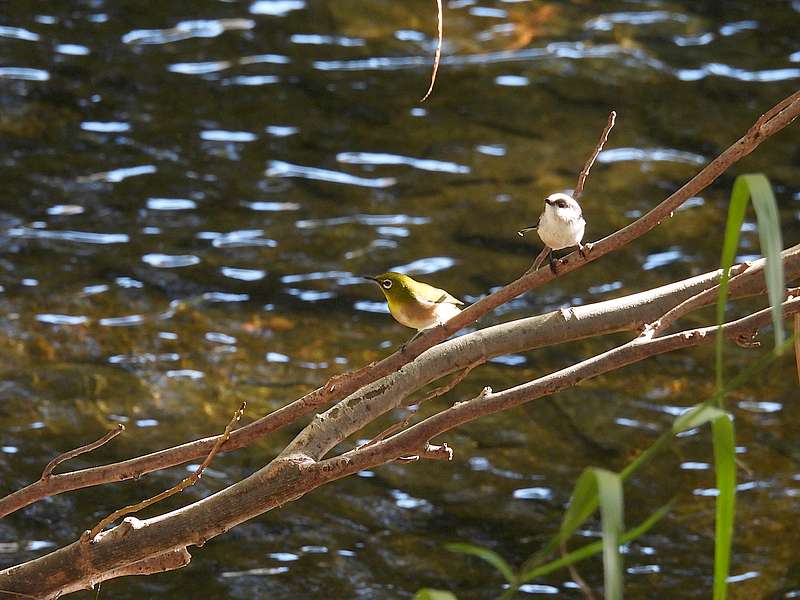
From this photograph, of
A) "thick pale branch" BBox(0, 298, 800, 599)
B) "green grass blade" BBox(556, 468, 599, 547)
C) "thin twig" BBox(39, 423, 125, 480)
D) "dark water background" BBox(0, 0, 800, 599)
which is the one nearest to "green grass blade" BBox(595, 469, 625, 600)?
"green grass blade" BBox(556, 468, 599, 547)

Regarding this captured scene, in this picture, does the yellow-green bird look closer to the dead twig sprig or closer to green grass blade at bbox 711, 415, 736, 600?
the dead twig sprig

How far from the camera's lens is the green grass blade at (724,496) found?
123 cm

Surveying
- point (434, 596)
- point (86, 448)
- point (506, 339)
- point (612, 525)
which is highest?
point (612, 525)

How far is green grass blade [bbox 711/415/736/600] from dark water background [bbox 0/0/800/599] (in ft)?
12.7

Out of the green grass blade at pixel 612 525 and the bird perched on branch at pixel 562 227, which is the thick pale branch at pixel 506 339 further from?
the green grass blade at pixel 612 525

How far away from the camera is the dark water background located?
5422 millimetres

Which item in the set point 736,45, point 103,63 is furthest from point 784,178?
point 103,63

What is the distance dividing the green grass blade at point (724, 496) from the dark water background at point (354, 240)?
12.7ft

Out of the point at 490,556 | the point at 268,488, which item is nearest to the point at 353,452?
the point at 268,488

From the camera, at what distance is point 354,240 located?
26.6 feet

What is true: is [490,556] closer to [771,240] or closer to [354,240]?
[771,240]

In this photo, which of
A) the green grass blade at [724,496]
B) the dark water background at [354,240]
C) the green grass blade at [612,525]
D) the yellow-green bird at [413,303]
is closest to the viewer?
the green grass blade at [612,525]

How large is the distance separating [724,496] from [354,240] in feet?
22.7

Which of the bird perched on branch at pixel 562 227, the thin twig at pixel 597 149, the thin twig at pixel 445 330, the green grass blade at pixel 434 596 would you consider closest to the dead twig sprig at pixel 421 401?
the thin twig at pixel 445 330
